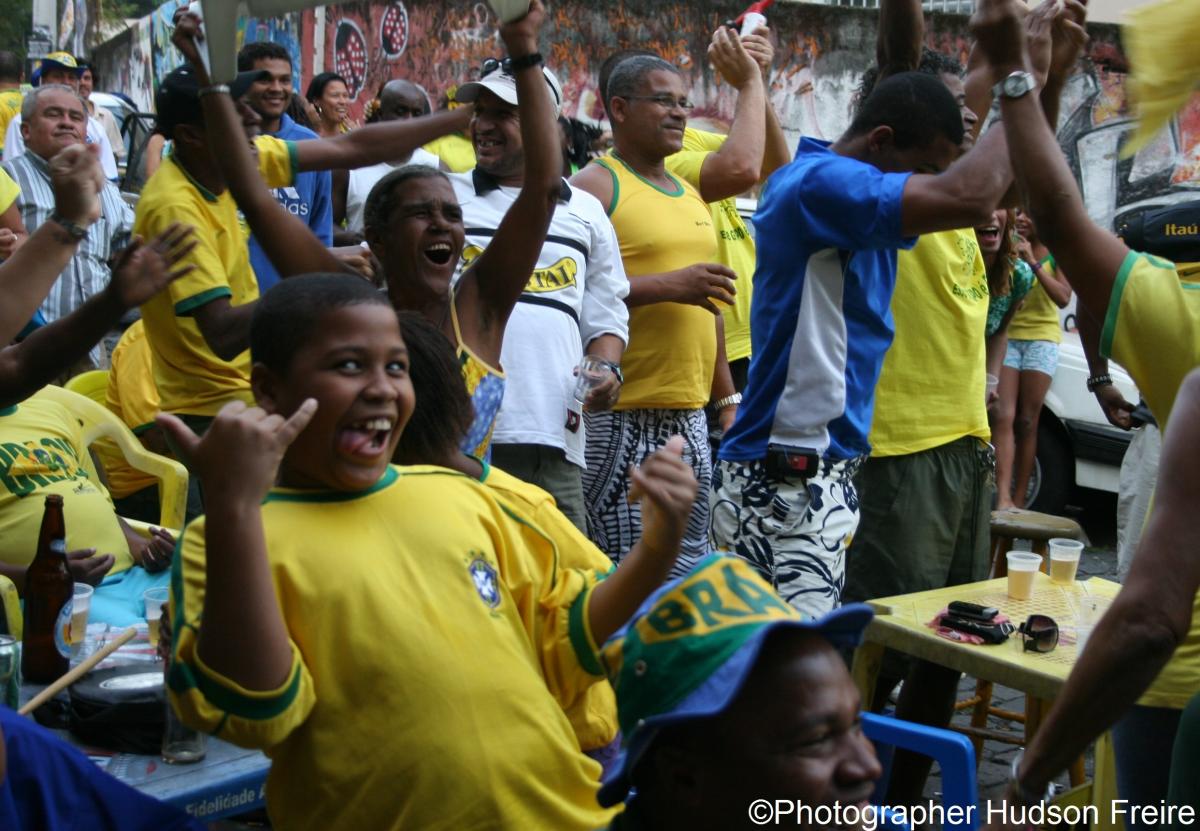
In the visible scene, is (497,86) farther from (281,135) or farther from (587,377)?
(281,135)

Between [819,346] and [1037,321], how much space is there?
214 inches

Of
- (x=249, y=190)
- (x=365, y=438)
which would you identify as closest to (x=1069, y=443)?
(x=249, y=190)

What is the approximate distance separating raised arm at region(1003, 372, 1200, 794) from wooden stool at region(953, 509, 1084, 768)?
6.53ft

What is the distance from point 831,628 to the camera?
6.39ft

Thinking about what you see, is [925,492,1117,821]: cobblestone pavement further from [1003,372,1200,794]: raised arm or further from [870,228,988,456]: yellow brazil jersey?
[1003,372,1200,794]: raised arm

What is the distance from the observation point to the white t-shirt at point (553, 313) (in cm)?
404

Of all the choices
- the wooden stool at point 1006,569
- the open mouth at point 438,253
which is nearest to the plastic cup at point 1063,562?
the wooden stool at point 1006,569

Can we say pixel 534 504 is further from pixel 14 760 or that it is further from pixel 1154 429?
pixel 1154 429

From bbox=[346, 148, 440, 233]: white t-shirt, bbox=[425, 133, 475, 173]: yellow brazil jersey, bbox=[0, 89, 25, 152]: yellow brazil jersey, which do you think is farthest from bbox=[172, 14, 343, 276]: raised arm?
bbox=[0, 89, 25, 152]: yellow brazil jersey

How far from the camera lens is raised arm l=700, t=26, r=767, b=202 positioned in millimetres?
5191

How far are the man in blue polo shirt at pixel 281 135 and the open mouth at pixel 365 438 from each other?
9.56 feet

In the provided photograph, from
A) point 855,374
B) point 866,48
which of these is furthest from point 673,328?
point 866,48

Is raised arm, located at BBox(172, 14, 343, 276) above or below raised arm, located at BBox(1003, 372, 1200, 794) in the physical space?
above

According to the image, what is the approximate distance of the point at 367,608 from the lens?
2.13 m
